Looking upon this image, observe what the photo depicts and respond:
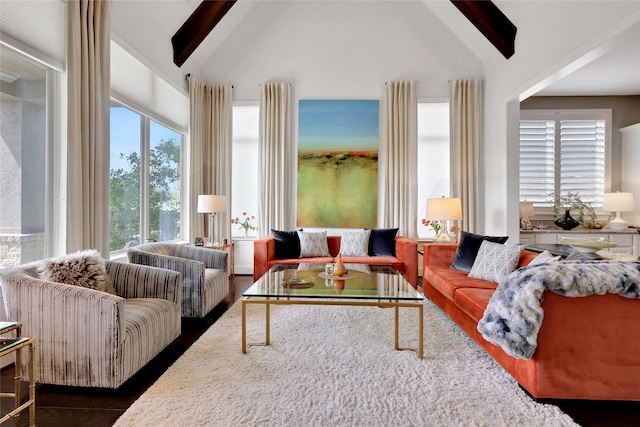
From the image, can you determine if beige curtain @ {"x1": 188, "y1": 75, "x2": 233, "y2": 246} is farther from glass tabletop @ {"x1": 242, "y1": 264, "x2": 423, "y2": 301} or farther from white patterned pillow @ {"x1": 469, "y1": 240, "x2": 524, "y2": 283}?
white patterned pillow @ {"x1": 469, "y1": 240, "x2": 524, "y2": 283}

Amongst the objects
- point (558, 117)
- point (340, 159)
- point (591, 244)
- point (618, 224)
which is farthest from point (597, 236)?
point (340, 159)

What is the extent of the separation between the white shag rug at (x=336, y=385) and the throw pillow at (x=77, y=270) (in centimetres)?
76

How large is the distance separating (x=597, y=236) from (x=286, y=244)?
4.44m

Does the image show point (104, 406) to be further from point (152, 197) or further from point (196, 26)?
point (196, 26)

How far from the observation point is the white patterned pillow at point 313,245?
4.64 m

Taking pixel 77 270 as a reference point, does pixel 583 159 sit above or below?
above

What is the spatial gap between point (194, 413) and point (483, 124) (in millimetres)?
5301

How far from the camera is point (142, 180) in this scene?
4.31 m

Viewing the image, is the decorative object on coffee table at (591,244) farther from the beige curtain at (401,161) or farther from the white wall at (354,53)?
the beige curtain at (401,161)

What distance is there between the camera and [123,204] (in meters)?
3.92

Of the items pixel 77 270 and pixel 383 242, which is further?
pixel 383 242

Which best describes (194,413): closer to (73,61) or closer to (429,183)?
(73,61)

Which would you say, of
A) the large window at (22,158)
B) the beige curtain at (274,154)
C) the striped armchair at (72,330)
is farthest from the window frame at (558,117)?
the large window at (22,158)

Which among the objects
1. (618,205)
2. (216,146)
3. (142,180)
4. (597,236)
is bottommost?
(597,236)
